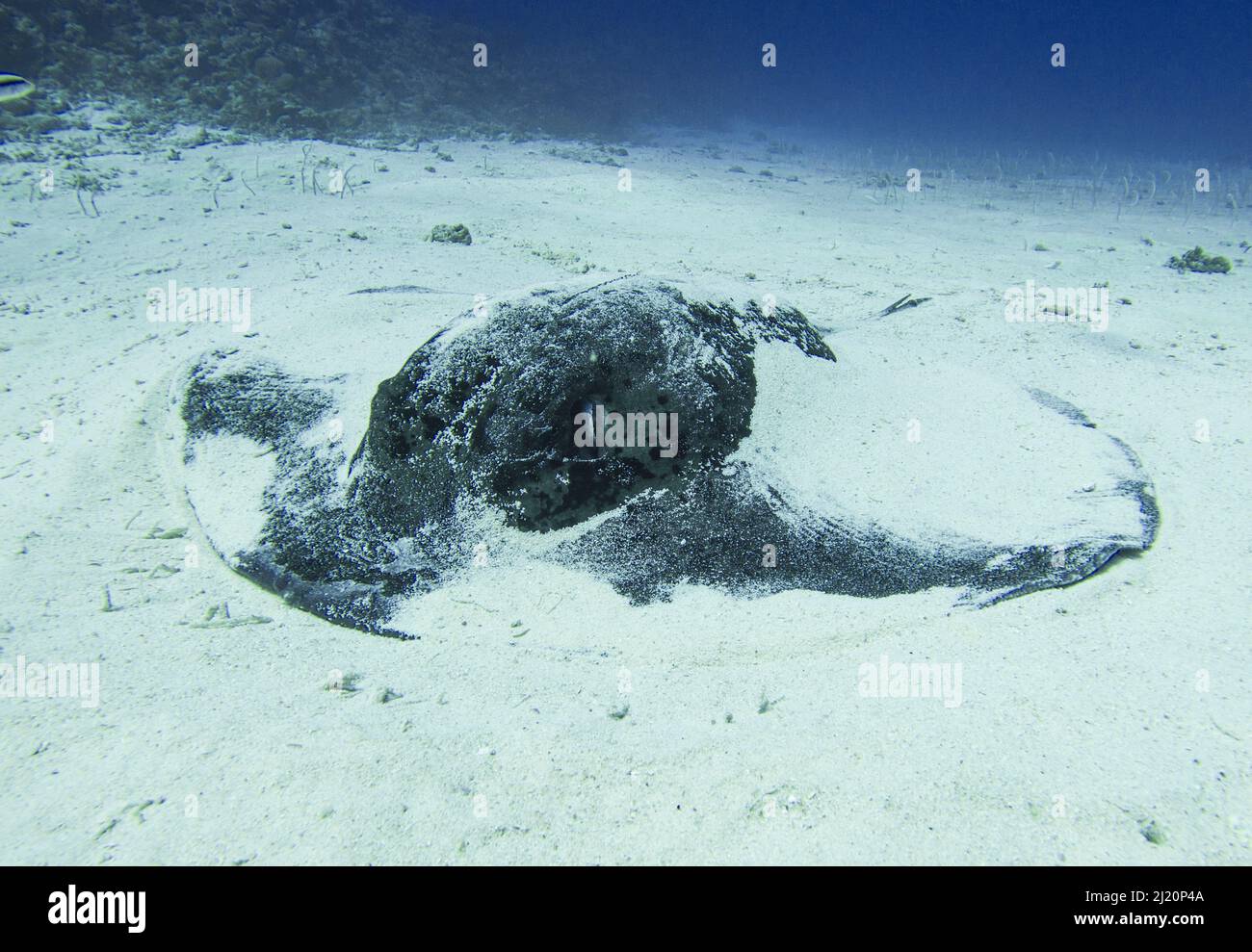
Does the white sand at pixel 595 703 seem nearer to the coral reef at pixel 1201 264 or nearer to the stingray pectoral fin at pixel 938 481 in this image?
the stingray pectoral fin at pixel 938 481

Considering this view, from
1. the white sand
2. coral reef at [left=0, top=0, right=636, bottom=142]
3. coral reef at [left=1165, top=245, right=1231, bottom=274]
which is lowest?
the white sand

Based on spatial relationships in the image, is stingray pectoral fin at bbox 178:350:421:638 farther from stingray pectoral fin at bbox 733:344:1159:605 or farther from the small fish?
the small fish

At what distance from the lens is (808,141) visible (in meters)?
39.9

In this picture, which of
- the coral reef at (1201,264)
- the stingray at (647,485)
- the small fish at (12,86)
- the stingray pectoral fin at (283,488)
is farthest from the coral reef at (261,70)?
the coral reef at (1201,264)

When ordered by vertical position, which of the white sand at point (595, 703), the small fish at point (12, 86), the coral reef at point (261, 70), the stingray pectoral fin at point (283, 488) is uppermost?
the coral reef at point (261, 70)

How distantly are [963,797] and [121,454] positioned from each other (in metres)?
6.09

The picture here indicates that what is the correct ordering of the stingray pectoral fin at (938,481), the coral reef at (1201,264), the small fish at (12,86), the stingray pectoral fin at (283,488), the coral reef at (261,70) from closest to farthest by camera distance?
the stingray pectoral fin at (938,481), the stingray pectoral fin at (283,488), the small fish at (12,86), the coral reef at (1201,264), the coral reef at (261,70)

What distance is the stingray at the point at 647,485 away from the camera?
311cm

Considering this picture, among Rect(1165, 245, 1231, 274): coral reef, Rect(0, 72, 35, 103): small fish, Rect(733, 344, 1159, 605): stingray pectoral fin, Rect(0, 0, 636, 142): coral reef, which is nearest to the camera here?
Rect(733, 344, 1159, 605): stingray pectoral fin

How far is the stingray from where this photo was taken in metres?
3.11

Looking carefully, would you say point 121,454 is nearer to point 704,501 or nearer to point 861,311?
point 704,501

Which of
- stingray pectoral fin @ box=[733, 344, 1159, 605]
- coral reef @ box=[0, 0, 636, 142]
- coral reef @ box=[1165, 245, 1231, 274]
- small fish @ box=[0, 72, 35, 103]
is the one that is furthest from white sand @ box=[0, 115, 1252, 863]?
coral reef @ box=[0, 0, 636, 142]
